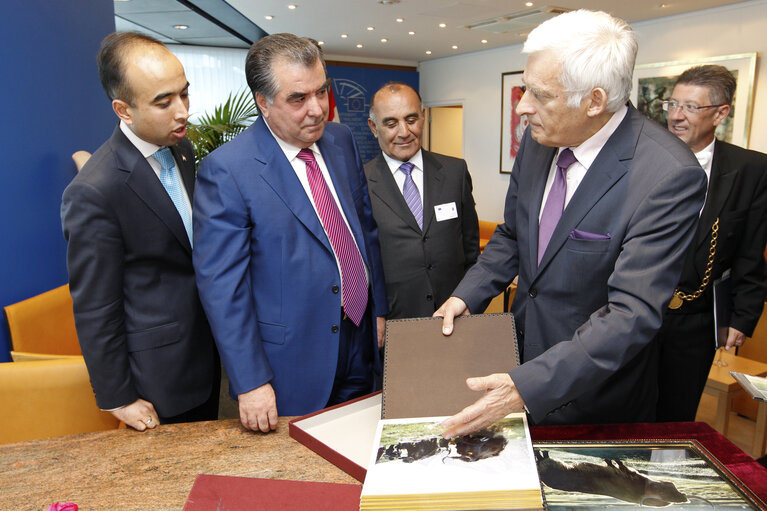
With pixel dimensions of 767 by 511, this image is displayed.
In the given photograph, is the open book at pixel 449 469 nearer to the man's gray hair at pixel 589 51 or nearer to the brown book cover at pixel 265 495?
the brown book cover at pixel 265 495

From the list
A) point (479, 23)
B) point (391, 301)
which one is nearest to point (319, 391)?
point (391, 301)

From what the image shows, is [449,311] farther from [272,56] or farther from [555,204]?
[272,56]

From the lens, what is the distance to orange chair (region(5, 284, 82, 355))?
251 centimetres

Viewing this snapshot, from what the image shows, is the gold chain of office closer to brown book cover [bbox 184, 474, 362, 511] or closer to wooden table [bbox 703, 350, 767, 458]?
wooden table [bbox 703, 350, 767, 458]

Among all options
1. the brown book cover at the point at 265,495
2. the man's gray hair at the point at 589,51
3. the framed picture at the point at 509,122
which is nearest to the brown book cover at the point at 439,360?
the brown book cover at the point at 265,495

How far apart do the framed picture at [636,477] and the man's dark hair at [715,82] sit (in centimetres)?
186

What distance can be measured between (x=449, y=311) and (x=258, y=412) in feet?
1.88

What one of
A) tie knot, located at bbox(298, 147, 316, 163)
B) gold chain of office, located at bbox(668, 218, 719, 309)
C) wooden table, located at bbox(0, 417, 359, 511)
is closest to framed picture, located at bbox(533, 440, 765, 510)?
wooden table, located at bbox(0, 417, 359, 511)

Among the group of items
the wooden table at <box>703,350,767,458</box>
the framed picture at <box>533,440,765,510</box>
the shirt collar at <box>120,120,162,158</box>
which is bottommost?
the wooden table at <box>703,350,767,458</box>

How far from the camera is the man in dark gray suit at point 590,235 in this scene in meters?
1.19

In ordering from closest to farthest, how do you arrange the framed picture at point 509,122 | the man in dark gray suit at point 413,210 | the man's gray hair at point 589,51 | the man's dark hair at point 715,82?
the man's gray hair at point 589,51, the man's dark hair at point 715,82, the man in dark gray suit at point 413,210, the framed picture at point 509,122

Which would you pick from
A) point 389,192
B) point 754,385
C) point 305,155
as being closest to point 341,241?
point 305,155

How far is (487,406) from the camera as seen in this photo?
1.07 meters

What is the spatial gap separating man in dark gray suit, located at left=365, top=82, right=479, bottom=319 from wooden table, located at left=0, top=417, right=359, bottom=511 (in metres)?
1.50
